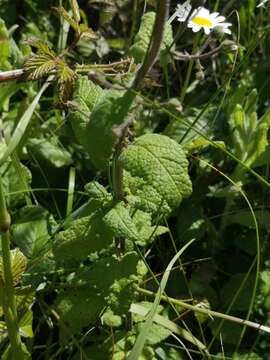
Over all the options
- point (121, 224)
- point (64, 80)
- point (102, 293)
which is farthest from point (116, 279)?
point (64, 80)

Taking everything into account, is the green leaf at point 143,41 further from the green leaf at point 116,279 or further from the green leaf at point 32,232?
the green leaf at point 32,232

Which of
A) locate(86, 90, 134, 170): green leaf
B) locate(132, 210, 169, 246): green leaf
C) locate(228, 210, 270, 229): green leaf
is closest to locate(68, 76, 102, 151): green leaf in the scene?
locate(86, 90, 134, 170): green leaf

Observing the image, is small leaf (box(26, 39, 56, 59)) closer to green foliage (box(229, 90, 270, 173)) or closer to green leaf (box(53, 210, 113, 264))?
green leaf (box(53, 210, 113, 264))

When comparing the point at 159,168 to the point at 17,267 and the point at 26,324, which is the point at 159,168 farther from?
the point at 26,324

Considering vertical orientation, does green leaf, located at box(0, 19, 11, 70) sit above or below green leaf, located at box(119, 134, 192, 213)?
below

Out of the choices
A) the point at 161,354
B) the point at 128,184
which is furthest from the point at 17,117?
the point at 161,354

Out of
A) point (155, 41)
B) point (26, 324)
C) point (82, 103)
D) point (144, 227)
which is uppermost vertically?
point (155, 41)
